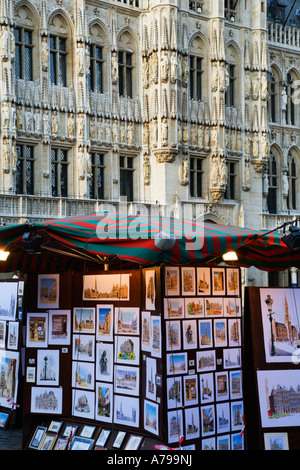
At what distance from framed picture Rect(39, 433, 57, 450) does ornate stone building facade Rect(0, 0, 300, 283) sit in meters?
14.8

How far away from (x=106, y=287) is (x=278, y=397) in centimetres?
270

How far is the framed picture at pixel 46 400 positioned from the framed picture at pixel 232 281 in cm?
279

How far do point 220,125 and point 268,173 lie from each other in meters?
4.75

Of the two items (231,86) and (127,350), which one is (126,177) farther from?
(127,350)

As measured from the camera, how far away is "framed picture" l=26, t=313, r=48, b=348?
1020 centimetres

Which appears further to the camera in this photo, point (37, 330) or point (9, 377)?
point (9, 377)

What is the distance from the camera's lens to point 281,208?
33.8m

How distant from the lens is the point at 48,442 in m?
9.89

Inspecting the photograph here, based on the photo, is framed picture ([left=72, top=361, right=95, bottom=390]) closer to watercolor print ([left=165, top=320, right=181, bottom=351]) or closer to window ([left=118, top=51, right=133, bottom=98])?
watercolor print ([left=165, top=320, right=181, bottom=351])

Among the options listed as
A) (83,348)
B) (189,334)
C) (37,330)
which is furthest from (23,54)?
(189,334)

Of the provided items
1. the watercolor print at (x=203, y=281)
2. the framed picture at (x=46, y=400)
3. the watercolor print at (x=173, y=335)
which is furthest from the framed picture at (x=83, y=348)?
the watercolor print at (x=203, y=281)

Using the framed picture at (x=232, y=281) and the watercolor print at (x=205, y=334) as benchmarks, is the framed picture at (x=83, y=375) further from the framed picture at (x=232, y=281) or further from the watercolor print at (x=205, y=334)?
the framed picture at (x=232, y=281)
